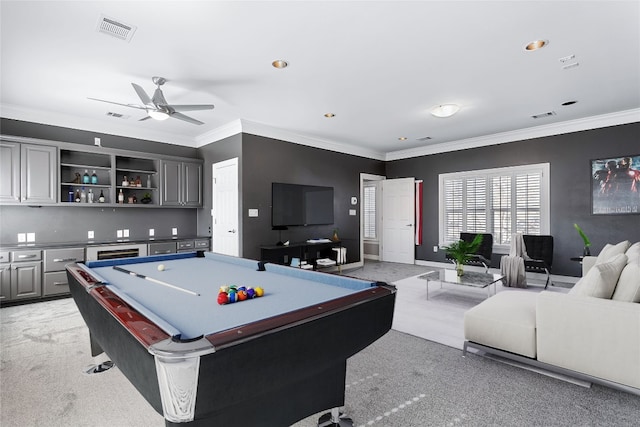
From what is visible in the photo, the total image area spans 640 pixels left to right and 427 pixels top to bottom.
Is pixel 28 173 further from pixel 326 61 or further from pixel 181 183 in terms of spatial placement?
pixel 326 61

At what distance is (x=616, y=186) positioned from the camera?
16.0 ft

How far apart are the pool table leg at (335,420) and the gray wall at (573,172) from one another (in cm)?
533

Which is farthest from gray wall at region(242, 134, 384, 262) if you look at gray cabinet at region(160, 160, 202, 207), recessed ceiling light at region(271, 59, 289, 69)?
recessed ceiling light at region(271, 59, 289, 69)

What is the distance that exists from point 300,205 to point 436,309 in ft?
9.61

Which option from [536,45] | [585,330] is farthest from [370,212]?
[585,330]

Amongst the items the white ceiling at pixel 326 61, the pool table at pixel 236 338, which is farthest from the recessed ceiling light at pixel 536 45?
the pool table at pixel 236 338

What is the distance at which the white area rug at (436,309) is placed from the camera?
10.3 feet

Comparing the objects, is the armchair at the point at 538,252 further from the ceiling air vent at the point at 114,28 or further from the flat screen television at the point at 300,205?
the ceiling air vent at the point at 114,28

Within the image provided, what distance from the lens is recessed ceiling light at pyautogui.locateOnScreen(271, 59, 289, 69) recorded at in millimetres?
3143

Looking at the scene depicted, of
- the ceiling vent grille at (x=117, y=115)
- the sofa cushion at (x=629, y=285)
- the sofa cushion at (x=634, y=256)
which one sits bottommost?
the sofa cushion at (x=629, y=285)

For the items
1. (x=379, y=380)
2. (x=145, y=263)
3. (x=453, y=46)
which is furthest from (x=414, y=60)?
(x=145, y=263)

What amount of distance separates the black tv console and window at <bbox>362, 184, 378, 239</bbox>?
2393 mm

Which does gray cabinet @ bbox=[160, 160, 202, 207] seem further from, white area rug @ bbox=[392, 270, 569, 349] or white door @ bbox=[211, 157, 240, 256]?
white area rug @ bbox=[392, 270, 569, 349]

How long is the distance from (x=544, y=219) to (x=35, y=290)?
7727 millimetres
